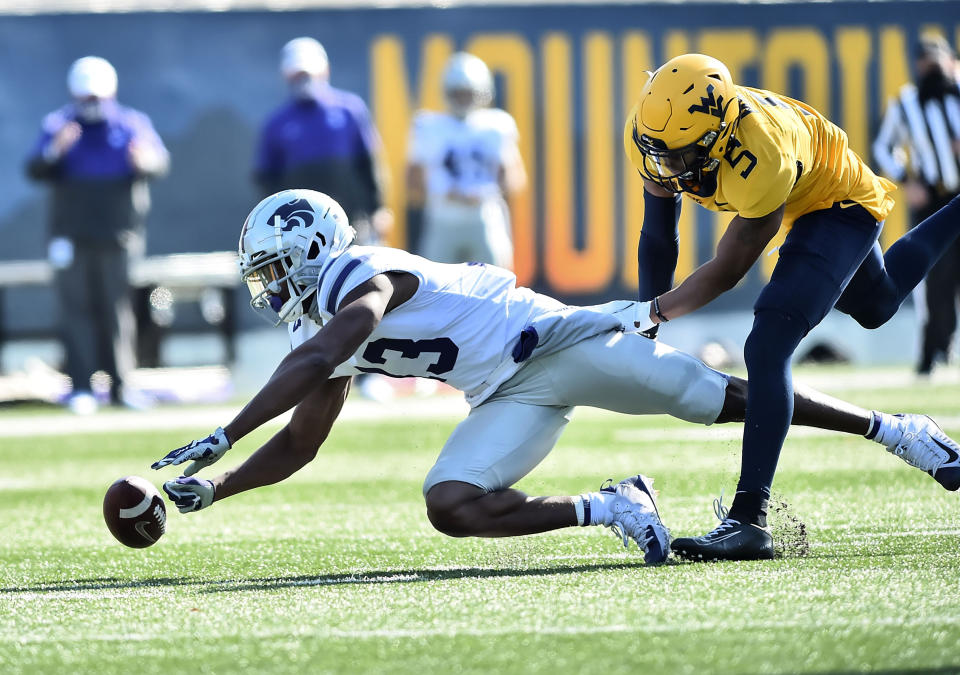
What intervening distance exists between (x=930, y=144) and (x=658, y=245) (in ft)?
18.2

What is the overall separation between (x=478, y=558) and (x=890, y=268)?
5.29 feet

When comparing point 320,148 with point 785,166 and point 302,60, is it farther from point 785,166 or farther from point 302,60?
point 785,166

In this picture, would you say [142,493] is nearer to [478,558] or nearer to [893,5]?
[478,558]

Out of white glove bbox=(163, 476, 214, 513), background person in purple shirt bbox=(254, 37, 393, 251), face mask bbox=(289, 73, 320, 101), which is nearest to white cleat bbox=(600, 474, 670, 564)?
white glove bbox=(163, 476, 214, 513)

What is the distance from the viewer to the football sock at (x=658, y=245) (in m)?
4.67

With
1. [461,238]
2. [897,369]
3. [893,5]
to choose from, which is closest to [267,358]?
[461,238]

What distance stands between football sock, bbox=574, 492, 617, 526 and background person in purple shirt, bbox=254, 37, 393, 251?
620 cm

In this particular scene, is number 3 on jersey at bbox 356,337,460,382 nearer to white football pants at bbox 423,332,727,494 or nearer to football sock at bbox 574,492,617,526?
white football pants at bbox 423,332,727,494

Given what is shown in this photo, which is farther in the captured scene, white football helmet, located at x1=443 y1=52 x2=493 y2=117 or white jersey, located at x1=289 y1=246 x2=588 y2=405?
white football helmet, located at x1=443 y1=52 x2=493 y2=117

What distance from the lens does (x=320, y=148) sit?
1006 centimetres

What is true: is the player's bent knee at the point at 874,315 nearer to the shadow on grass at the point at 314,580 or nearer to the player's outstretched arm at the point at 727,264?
the player's outstretched arm at the point at 727,264

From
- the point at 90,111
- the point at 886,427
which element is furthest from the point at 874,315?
the point at 90,111

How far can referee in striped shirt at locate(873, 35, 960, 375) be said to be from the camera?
9.55 meters

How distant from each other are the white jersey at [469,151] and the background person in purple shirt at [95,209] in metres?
1.94
